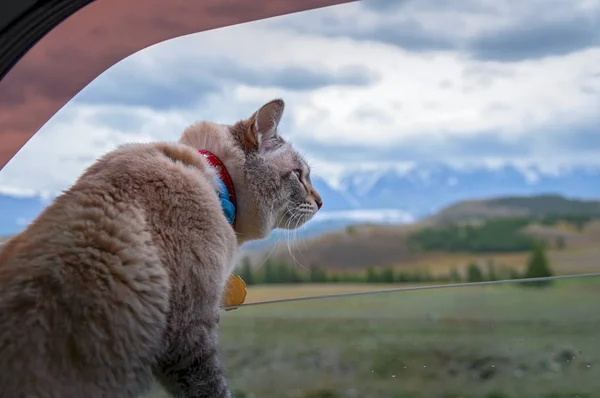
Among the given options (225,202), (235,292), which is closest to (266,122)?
(225,202)

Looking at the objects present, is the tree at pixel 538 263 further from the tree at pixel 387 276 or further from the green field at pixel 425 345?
the green field at pixel 425 345

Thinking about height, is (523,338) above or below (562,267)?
below

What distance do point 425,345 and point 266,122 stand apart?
2.35ft

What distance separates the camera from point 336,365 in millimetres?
1455

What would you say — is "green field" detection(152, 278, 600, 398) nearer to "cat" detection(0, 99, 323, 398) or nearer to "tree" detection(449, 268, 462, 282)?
"cat" detection(0, 99, 323, 398)

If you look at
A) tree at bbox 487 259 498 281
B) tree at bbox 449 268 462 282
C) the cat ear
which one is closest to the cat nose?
the cat ear

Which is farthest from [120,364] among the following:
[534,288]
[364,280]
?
[364,280]

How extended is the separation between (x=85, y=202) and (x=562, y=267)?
2.46 metres

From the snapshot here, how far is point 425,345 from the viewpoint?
5.03ft

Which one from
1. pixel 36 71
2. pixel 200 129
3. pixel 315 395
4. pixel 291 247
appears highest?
pixel 36 71

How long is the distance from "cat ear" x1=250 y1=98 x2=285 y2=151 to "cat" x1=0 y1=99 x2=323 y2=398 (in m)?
0.13

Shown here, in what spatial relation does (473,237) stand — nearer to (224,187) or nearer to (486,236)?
(486,236)

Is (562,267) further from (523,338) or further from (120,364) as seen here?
(120,364)

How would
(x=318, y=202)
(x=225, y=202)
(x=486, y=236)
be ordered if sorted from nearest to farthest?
(x=225, y=202)
(x=318, y=202)
(x=486, y=236)
